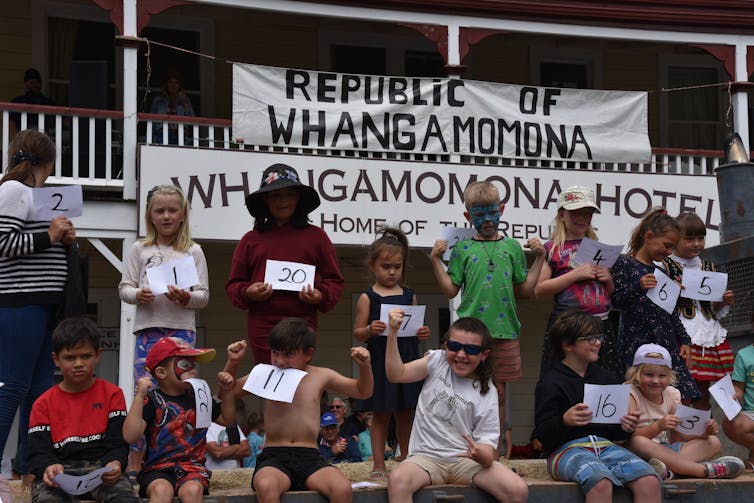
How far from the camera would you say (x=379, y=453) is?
716 cm

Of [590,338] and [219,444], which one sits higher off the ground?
[590,338]

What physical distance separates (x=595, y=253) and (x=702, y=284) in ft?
3.29

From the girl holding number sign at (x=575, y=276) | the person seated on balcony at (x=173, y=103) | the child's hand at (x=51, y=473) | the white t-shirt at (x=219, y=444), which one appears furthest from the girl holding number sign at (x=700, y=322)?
the person seated on balcony at (x=173, y=103)

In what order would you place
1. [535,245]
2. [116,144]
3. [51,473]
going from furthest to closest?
1. [116,144]
2. [535,245]
3. [51,473]

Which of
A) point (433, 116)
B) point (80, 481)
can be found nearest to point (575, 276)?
point (80, 481)

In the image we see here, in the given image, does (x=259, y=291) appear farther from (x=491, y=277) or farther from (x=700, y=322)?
(x=700, y=322)

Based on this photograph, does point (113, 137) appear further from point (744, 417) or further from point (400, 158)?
point (744, 417)

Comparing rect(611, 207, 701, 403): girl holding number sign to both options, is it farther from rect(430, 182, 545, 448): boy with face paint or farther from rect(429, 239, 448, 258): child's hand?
rect(429, 239, 448, 258): child's hand

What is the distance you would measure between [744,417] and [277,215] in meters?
3.24

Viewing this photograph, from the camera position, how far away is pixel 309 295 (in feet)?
23.4

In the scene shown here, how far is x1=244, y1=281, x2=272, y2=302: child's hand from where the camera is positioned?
7.06 m

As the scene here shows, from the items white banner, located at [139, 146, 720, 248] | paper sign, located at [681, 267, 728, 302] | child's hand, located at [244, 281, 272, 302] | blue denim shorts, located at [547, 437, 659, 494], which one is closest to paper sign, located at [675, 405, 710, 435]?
blue denim shorts, located at [547, 437, 659, 494]

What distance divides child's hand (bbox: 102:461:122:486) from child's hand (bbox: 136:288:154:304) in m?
1.31

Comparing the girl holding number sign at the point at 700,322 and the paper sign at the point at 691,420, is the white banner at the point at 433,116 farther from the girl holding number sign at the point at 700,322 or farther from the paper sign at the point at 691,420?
the paper sign at the point at 691,420
